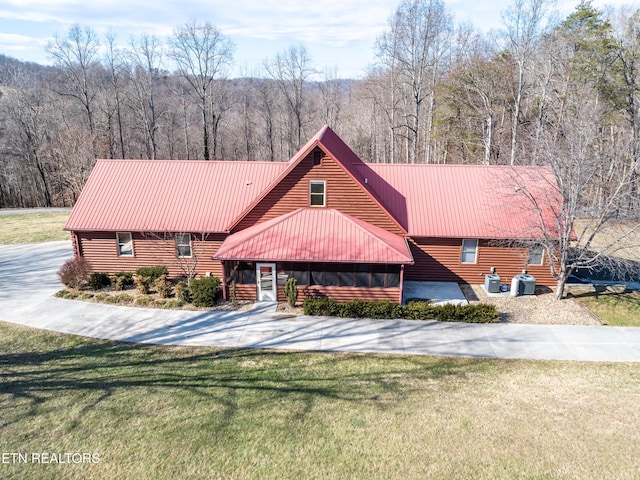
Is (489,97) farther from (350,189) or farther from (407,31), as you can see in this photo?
(350,189)

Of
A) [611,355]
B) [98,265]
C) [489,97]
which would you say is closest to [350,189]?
[611,355]

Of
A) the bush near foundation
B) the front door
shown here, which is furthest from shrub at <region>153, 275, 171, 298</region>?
the bush near foundation

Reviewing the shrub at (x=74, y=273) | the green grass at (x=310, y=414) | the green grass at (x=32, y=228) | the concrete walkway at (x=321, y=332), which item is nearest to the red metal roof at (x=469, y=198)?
the concrete walkway at (x=321, y=332)

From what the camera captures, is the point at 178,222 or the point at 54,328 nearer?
the point at 54,328

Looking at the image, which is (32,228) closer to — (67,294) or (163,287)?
(67,294)

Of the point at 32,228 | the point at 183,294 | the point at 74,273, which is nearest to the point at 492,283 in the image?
the point at 183,294

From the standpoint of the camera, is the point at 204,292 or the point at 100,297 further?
the point at 100,297
